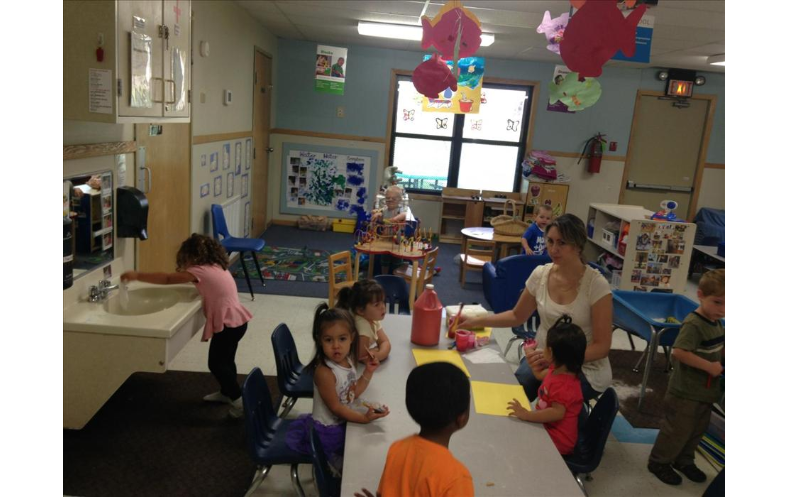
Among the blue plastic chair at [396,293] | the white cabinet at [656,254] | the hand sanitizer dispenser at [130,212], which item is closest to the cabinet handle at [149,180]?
the hand sanitizer dispenser at [130,212]

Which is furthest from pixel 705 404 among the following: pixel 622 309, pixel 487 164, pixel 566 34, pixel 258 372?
pixel 487 164

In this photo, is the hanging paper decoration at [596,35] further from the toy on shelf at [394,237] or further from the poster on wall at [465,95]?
the poster on wall at [465,95]

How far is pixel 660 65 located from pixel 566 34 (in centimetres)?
703

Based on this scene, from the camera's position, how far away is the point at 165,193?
13.9 feet

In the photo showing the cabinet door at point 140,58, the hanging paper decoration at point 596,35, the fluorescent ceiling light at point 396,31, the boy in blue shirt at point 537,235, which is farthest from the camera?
the fluorescent ceiling light at point 396,31

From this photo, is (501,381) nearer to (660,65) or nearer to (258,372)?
(258,372)

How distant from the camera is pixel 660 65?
802cm

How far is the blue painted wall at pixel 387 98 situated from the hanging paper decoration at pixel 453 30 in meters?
5.52

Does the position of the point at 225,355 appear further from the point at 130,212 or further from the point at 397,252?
the point at 397,252

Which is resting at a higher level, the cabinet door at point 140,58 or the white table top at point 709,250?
the cabinet door at point 140,58

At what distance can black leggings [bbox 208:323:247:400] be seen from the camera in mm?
3205

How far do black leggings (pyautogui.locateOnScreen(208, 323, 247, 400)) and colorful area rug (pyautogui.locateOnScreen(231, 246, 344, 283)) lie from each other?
8.46 ft

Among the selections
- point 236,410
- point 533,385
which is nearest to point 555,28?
point 533,385

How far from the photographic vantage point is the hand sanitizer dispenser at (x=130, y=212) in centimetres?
324
